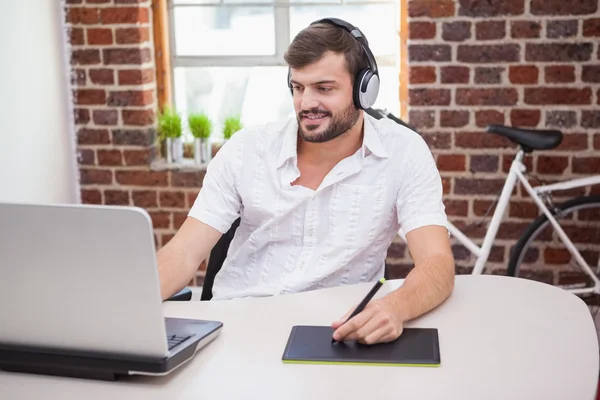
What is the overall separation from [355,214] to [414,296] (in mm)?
409

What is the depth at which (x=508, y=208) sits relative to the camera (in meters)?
Result: 3.10

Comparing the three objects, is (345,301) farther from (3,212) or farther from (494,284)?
(3,212)

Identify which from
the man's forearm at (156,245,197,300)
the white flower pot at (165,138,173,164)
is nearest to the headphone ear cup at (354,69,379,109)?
the man's forearm at (156,245,197,300)

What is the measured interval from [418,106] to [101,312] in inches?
81.7

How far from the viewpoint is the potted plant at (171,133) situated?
3.29 meters

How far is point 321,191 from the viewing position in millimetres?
1911

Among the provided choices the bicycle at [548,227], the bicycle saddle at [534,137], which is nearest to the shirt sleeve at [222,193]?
the bicycle at [548,227]

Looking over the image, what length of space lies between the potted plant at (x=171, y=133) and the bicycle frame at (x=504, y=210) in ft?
3.81

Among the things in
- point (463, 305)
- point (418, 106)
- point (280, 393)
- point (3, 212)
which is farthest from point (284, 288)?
point (418, 106)

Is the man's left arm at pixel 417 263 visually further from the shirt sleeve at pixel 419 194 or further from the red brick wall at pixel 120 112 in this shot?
the red brick wall at pixel 120 112

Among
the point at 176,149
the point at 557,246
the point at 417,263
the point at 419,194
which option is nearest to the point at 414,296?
the point at 417,263

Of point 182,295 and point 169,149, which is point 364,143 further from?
point 169,149

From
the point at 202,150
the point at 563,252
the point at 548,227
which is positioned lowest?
the point at 563,252

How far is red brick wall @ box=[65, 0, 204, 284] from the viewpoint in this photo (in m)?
3.21
